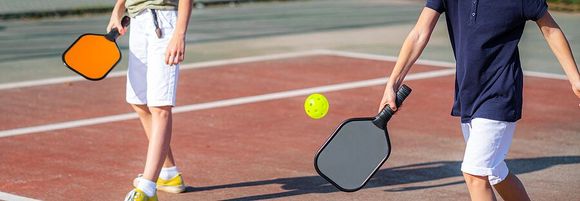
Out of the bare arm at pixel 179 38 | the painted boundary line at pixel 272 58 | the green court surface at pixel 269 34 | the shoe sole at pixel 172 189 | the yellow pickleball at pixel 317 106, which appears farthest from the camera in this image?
the green court surface at pixel 269 34

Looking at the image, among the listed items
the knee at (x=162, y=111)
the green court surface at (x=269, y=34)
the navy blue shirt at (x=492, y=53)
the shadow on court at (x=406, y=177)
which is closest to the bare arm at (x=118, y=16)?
the knee at (x=162, y=111)

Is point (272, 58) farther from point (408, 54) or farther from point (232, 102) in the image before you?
point (408, 54)

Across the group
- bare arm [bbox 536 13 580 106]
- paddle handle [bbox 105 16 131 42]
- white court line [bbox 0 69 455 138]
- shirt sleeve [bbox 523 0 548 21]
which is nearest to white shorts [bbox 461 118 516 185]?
bare arm [bbox 536 13 580 106]

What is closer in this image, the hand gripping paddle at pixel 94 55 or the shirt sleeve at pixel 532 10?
the shirt sleeve at pixel 532 10

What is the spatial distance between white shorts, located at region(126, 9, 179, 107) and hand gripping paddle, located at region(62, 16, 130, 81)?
0.17 metres

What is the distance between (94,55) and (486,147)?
318 cm

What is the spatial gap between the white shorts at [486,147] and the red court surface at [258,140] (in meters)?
2.28

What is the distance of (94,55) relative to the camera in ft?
26.4

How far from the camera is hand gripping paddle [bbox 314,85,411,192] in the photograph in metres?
6.07

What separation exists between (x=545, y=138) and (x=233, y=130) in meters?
2.86

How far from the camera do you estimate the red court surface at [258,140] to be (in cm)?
853

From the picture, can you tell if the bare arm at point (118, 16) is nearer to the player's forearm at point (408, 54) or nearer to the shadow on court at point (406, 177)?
the shadow on court at point (406, 177)

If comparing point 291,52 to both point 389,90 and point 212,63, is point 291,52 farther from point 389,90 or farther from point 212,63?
point 389,90

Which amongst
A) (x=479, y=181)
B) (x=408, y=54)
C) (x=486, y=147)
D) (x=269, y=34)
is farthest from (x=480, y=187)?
(x=269, y=34)
